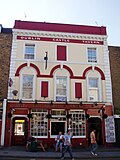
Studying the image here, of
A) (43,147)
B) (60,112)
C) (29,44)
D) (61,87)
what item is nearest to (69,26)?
(29,44)

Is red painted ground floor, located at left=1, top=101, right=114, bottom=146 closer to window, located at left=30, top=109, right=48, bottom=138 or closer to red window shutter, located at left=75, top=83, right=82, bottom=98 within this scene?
window, located at left=30, top=109, right=48, bottom=138

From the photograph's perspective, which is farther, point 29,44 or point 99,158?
point 29,44

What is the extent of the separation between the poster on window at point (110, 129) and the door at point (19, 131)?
23.8 ft

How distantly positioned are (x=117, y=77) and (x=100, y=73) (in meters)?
1.96

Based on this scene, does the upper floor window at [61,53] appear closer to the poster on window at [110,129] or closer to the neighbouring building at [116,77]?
the neighbouring building at [116,77]

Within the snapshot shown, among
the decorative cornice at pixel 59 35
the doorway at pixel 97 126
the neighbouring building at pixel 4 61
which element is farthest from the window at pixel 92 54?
the neighbouring building at pixel 4 61

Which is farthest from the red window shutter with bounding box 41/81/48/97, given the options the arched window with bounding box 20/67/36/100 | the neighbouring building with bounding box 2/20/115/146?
the arched window with bounding box 20/67/36/100

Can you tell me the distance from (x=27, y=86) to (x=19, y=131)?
4084mm

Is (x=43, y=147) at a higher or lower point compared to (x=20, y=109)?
lower

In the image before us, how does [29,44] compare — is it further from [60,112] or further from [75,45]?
[60,112]

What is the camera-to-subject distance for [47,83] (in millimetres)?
19625

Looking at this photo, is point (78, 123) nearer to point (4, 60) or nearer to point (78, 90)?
point (78, 90)

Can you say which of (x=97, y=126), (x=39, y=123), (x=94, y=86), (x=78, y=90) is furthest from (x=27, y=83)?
(x=97, y=126)

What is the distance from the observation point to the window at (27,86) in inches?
758
